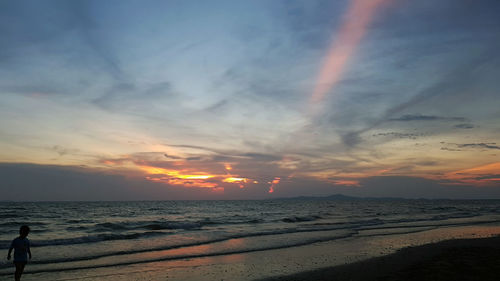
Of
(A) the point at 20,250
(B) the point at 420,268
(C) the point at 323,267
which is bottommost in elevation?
(C) the point at 323,267

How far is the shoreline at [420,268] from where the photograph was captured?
41.1 ft

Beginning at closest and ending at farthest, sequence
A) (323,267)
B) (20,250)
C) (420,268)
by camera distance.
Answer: (20,250) → (420,268) → (323,267)

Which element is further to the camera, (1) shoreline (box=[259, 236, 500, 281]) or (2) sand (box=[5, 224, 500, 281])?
(2) sand (box=[5, 224, 500, 281])

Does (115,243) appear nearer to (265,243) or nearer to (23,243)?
(265,243)

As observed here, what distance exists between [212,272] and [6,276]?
27.8 ft

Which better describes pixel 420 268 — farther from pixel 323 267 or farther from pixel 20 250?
pixel 20 250

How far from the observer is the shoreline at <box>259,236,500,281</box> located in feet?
41.1

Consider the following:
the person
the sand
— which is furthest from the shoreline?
the person

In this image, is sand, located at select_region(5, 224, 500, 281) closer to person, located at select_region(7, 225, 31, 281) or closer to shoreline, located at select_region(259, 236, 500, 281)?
shoreline, located at select_region(259, 236, 500, 281)

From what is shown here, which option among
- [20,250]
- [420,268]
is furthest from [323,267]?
[20,250]

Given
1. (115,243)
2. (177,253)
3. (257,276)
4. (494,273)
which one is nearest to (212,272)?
(257,276)

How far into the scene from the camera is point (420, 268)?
13.8 metres

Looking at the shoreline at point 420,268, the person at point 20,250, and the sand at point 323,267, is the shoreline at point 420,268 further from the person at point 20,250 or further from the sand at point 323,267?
the person at point 20,250

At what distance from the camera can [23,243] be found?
456 inches
